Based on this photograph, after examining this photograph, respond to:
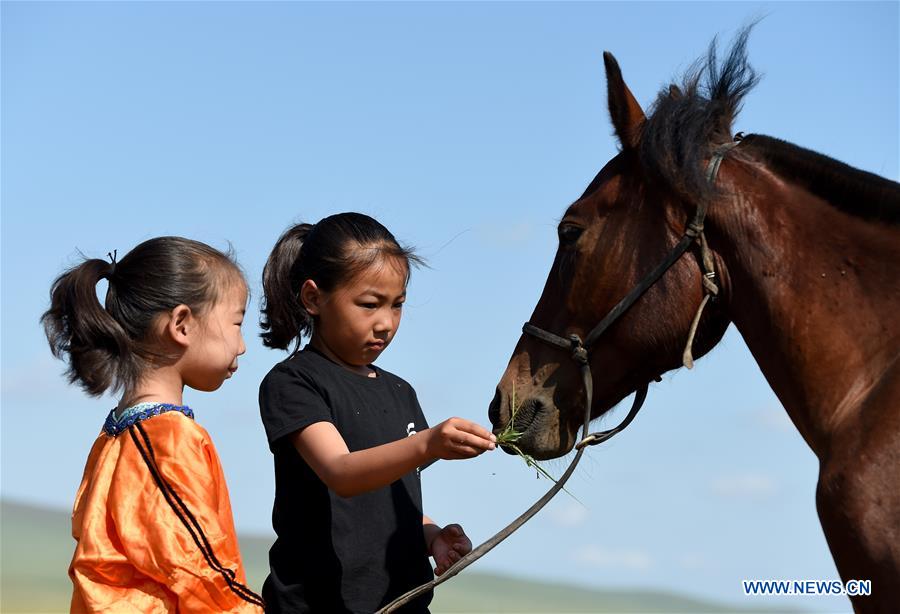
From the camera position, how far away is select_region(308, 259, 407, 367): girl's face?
3246 millimetres

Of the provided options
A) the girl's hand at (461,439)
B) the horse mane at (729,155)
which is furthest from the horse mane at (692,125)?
the girl's hand at (461,439)

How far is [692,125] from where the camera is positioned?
10.4 feet

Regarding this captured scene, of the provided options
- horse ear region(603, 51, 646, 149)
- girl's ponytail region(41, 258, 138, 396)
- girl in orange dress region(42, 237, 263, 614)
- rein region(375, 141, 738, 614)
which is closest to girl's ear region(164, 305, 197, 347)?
girl in orange dress region(42, 237, 263, 614)

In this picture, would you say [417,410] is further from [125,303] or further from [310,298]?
[125,303]

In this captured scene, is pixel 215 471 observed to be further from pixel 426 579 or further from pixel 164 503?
pixel 426 579

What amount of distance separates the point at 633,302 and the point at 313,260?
3.37ft

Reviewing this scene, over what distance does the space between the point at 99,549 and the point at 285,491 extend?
25.6 inches

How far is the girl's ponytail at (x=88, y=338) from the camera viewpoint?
2.95 meters

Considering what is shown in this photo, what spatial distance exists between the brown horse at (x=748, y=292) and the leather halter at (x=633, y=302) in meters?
0.02

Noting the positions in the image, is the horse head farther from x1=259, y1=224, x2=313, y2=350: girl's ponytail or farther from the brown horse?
x1=259, y1=224, x2=313, y2=350: girl's ponytail

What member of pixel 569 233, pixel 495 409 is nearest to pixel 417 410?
pixel 495 409

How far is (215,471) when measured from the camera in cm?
290

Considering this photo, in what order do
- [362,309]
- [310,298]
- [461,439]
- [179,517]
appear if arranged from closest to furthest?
[461,439] → [179,517] → [362,309] → [310,298]

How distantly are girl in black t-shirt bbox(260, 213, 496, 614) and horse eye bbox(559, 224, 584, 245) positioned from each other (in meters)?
0.49
